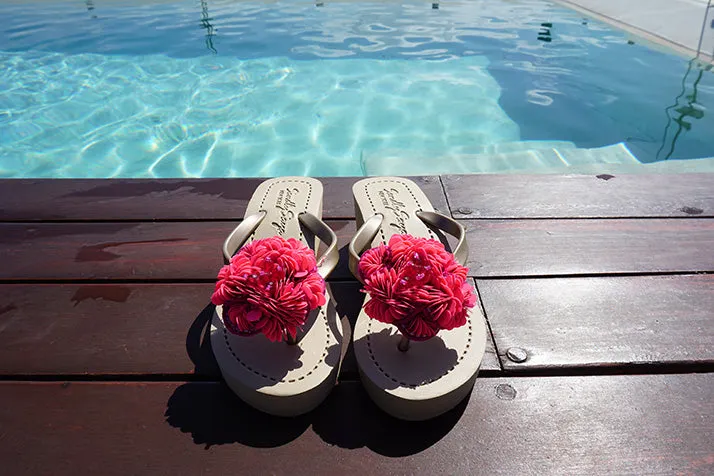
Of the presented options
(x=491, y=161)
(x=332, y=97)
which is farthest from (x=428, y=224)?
(x=332, y=97)

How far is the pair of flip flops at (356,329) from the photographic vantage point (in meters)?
0.90

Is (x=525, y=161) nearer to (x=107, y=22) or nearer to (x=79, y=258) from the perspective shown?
(x=79, y=258)

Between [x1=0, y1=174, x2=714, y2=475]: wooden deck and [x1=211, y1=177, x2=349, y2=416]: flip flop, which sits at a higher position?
[x1=211, y1=177, x2=349, y2=416]: flip flop

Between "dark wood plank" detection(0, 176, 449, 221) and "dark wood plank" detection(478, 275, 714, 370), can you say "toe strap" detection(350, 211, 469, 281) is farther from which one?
"dark wood plank" detection(0, 176, 449, 221)

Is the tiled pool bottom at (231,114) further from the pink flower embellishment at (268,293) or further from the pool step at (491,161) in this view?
the pink flower embellishment at (268,293)

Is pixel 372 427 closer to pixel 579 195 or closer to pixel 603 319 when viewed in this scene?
pixel 603 319

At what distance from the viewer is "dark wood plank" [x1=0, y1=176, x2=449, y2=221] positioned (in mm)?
1824

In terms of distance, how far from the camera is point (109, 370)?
3.78 feet

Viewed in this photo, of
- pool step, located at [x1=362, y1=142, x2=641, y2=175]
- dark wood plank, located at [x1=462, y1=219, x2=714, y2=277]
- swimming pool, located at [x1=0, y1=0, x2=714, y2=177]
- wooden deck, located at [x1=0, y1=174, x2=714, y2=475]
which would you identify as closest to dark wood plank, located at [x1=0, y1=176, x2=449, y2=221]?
wooden deck, located at [x1=0, y1=174, x2=714, y2=475]

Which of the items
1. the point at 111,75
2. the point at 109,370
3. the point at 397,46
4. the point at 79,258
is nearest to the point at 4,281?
the point at 79,258

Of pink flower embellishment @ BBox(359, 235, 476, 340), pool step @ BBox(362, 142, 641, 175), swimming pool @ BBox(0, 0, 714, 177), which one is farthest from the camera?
swimming pool @ BBox(0, 0, 714, 177)

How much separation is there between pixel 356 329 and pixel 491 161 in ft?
9.01

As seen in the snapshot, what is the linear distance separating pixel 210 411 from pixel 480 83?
17.9 feet

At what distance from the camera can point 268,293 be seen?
90cm
